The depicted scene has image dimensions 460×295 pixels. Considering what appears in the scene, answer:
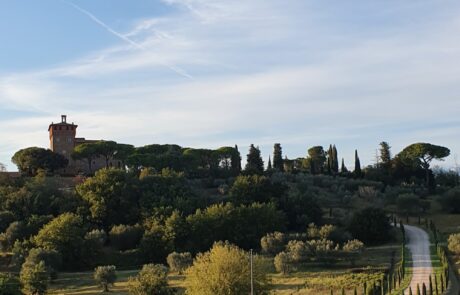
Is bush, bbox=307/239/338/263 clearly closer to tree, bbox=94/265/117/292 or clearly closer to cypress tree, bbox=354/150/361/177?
tree, bbox=94/265/117/292

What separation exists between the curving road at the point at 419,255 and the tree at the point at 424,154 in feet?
107

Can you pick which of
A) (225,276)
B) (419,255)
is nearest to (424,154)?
(419,255)

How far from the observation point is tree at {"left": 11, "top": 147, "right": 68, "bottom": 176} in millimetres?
91312

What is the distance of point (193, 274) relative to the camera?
37.2 meters

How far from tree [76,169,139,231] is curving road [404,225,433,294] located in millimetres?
34422

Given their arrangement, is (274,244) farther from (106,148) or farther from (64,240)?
(106,148)

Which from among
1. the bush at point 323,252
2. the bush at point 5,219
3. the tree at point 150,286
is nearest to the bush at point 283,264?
the bush at point 323,252

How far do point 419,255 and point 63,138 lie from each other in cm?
7840

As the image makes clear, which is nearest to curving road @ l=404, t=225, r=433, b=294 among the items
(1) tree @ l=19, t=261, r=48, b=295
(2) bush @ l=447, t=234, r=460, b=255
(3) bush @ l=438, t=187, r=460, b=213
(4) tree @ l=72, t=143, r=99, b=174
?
(2) bush @ l=447, t=234, r=460, b=255

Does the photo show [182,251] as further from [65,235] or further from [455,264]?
[455,264]

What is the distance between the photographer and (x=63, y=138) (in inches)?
4250

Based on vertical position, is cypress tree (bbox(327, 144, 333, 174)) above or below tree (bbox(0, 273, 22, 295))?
above

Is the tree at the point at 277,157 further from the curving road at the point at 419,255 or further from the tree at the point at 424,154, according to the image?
the curving road at the point at 419,255

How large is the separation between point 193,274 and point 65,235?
994 inches
